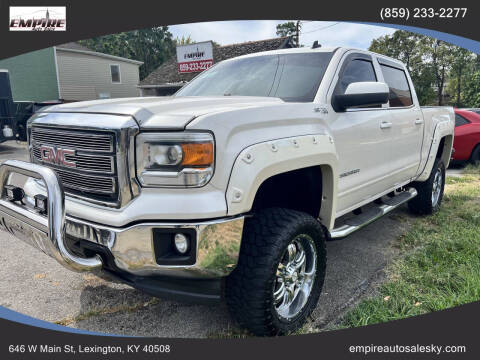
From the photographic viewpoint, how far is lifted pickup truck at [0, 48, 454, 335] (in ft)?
6.67

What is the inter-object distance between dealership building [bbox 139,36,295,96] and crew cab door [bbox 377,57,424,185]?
15304 millimetres

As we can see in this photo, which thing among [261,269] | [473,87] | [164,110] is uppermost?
[164,110]

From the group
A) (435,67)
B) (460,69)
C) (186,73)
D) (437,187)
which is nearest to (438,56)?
(435,67)

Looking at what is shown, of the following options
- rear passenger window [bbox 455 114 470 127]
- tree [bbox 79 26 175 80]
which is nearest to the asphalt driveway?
→ rear passenger window [bbox 455 114 470 127]

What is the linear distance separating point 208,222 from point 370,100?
1.70 meters

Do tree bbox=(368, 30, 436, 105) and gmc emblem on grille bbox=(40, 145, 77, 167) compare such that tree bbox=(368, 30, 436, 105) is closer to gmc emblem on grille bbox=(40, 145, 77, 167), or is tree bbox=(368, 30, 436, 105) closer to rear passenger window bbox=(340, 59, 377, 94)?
rear passenger window bbox=(340, 59, 377, 94)

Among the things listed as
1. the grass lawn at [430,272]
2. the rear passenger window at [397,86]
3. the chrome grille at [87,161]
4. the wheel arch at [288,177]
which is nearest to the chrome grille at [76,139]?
the chrome grille at [87,161]

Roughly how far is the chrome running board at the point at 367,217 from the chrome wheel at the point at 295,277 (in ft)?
1.33

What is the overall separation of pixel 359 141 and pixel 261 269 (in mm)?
1620

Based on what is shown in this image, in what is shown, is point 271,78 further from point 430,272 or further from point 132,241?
point 430,272

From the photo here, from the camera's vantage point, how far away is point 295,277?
2643 mm

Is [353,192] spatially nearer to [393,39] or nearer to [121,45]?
[393,39]

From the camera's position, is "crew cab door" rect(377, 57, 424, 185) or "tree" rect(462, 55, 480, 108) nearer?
"crew cab door" rect(377, 57, 424, 185)

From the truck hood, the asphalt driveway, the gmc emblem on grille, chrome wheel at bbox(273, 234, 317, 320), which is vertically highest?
the truck hood
